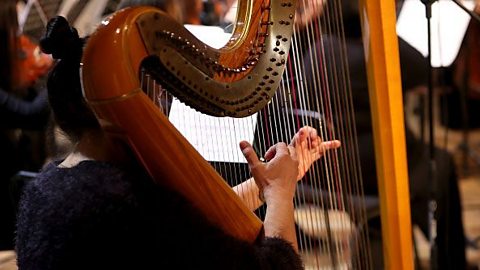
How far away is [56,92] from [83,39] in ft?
0.27

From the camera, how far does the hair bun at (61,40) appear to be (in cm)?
91

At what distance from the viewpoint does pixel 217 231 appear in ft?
3.01

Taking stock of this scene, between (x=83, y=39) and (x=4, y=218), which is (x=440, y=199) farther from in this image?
(x=83, y=39)

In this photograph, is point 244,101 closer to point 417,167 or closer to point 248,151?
point 248,151

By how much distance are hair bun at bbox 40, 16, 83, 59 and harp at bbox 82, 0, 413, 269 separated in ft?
0.33

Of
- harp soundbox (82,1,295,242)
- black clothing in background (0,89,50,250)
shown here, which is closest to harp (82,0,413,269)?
harp soundbox (82,1,295,242)

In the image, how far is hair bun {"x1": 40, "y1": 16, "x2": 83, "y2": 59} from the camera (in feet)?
2.98

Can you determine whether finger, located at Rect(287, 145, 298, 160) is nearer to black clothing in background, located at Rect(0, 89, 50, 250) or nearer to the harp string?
the harp string

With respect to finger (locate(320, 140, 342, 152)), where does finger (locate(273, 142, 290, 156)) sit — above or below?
below

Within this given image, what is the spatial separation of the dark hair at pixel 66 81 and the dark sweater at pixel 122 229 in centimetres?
7

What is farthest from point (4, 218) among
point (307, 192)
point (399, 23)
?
point (399, 23)

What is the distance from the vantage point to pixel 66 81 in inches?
37.0

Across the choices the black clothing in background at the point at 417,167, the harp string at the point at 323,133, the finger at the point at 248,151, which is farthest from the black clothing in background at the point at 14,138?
the finger at the point at 248,151

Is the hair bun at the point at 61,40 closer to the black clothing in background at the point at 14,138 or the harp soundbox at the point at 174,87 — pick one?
the harp soundbox at the point at 174,87
